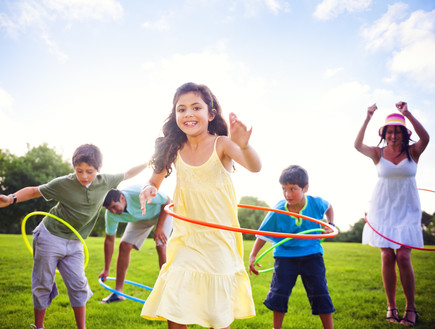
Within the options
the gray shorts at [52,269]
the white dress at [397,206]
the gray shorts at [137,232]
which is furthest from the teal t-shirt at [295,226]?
the gray shorts at [137,232]

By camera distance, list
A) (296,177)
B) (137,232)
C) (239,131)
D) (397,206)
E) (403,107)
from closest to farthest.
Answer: (239,131) < (296,177) < (403,107) < (397,206) < (137,232)

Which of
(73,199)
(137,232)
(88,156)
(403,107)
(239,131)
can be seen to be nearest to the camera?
(239,131)

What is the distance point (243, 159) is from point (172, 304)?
43.1 inches

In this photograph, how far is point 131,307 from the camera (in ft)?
16.2

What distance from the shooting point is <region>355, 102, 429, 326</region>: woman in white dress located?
4.49 m

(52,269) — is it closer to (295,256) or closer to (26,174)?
(295,256)

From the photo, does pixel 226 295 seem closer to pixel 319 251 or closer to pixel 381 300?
pixel 319 251

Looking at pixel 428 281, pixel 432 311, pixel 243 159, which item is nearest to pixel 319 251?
pixel 243 159

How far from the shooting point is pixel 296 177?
3.79 meters

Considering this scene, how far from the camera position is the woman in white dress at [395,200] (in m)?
4.49

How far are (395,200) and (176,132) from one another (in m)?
3.34

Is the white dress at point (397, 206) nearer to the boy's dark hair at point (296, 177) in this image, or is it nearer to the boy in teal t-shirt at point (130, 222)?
the boy's dark hair at point (296, 177)

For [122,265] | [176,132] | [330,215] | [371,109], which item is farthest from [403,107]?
[122,265]

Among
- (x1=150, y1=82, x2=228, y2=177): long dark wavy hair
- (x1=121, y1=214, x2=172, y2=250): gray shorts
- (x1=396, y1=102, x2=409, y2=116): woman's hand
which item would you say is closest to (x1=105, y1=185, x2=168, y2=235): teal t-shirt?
(x1=121, y1=214, x2=172, y2=250): gray shorts
